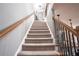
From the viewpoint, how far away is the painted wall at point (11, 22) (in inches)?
64.6

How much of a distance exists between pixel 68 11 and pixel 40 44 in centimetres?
61

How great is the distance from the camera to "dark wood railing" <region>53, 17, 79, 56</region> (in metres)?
1.70

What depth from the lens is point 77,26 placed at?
173cm

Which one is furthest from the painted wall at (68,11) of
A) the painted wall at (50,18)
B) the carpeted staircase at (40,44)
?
the carpeted staircase at (40,44)

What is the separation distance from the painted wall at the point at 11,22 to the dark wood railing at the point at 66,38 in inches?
18.2

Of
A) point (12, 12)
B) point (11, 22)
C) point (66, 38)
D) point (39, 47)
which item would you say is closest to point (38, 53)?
point (39, 47)

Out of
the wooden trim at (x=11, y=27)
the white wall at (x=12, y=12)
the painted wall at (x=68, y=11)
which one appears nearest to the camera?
the wooden trim at (x=11, y=27)

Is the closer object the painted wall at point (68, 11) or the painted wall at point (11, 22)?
the painted wall at point (11, 22)

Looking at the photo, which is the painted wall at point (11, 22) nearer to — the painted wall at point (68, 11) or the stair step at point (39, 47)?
the stair step at point (39, 47)

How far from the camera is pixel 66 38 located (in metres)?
1.77

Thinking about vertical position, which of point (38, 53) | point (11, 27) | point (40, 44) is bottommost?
point (38, 53)

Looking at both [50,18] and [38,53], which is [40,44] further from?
[50,18]

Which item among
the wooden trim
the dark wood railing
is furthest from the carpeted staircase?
the wooden trim

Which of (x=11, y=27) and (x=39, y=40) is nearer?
(x=11, y=27)
